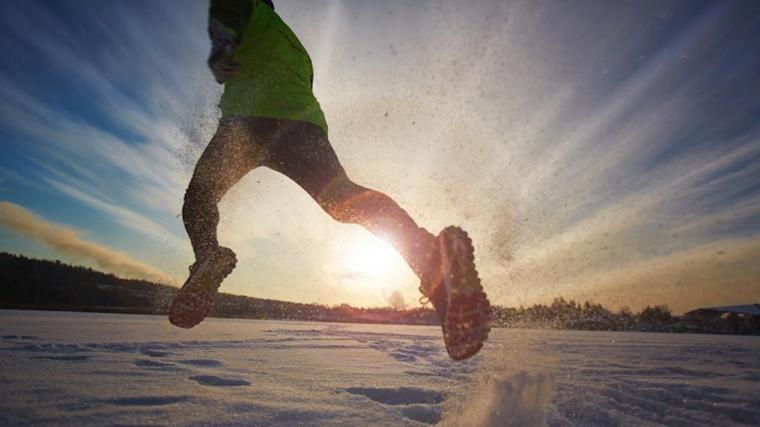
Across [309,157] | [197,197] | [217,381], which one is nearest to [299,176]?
[309,157]

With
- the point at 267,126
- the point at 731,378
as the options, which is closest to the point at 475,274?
the point at 267,126

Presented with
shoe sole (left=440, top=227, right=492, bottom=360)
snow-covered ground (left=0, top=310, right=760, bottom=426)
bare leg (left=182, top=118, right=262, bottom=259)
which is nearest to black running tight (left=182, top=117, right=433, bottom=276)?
bare leg (left=182, top=118, right=262, bottom=259)

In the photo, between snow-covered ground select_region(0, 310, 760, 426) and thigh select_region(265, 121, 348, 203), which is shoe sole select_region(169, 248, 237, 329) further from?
thigh select_region(265, 121, 348, 203)

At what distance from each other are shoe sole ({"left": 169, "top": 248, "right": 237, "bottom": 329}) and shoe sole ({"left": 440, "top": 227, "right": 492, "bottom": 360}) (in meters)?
1.25

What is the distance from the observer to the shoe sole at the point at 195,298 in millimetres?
2111

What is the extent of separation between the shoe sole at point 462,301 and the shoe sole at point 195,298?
1.25 meters

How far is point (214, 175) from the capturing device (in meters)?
2.16

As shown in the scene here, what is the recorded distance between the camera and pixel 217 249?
2250mm

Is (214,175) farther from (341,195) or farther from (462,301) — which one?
(462,301)

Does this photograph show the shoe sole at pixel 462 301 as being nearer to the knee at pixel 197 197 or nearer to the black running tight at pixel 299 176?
the black running tight at pixel 299 176

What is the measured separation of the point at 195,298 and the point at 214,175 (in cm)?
65

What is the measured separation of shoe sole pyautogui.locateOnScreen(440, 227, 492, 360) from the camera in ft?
6.02

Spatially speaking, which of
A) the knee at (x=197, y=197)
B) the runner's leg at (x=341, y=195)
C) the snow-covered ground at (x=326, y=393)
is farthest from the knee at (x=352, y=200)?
the snow-covered ground at (x=326, y=393)

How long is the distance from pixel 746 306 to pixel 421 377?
44.3 m
